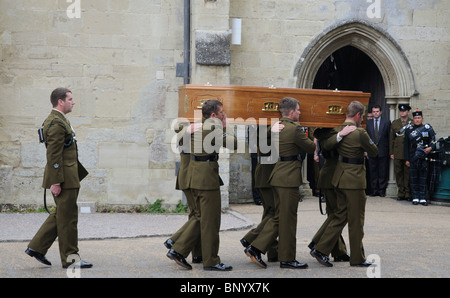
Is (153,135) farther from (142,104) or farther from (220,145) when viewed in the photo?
(220,145)

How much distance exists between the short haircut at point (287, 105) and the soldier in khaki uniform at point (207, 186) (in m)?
0.61

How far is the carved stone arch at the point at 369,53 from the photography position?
44.4 ft

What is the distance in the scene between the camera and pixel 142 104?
1202 centimetres

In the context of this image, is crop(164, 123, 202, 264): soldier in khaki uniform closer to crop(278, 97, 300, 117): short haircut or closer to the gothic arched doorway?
crop(278, 97, 300, 117): short haircut

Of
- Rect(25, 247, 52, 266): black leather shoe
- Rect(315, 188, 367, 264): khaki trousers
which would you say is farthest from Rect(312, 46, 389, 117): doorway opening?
Rect(25, 247, 52, 266): black leather shoe

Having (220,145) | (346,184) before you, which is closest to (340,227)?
(346,184)

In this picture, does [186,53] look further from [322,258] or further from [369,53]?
[322,258]

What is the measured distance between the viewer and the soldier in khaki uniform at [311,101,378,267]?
754 cm

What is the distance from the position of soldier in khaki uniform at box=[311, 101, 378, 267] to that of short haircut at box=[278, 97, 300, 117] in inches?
23.3

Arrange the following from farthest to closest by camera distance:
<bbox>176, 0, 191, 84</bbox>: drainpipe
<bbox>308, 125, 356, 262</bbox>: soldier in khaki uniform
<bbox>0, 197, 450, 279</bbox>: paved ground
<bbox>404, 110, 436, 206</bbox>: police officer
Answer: <bbox>404, 110, 436, 206</bbox>: police officer → <bbox>176, 0, 191, 84</bbox>: drainpipe → <bbox>308, 125, 356, 262</bbox>: soldier in khaki uniform → <bbox>0, 197, 450, 279</bbox>: paved ground

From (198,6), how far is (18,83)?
3137 mm

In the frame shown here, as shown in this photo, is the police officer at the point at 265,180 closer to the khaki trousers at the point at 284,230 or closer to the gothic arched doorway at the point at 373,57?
the khaki trousers at the point at 284,230

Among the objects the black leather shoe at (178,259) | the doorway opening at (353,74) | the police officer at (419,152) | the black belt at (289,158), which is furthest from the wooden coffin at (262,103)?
the doorway opening at (353,74)

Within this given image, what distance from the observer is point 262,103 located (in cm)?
764
